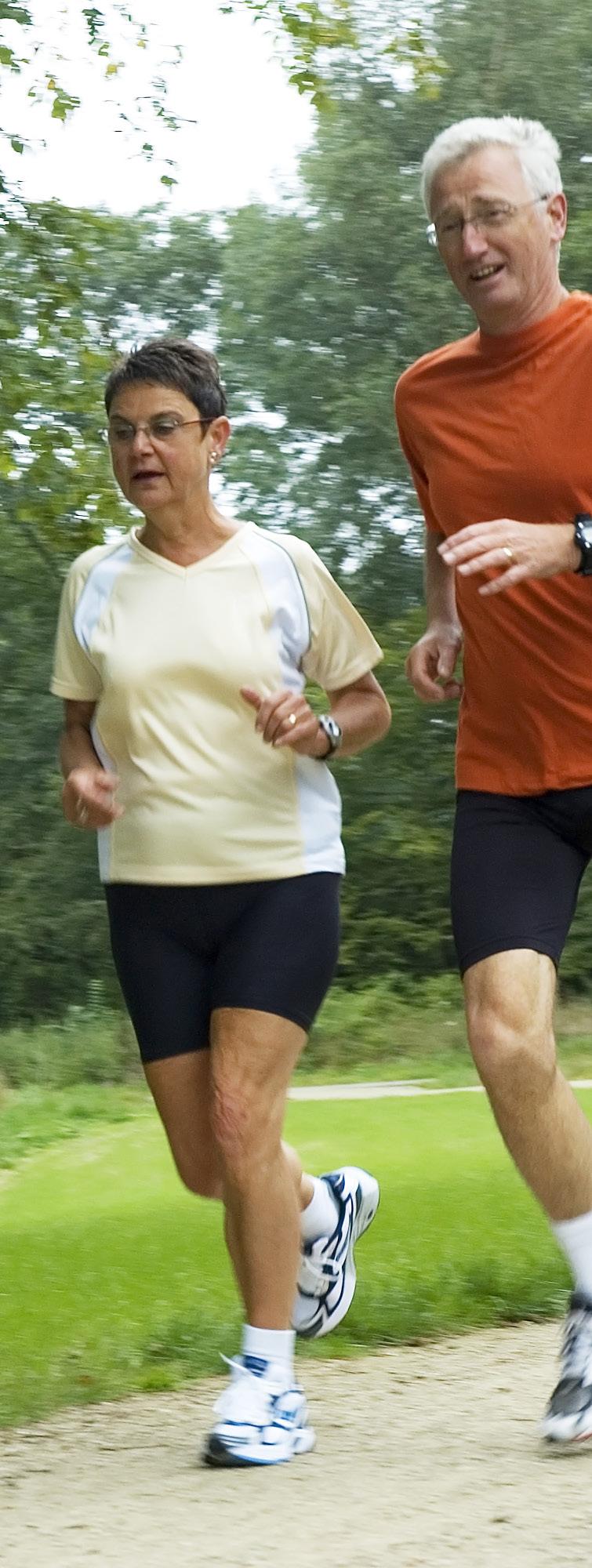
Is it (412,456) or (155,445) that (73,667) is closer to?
(155,445)

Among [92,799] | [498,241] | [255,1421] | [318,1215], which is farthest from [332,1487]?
[498,241]

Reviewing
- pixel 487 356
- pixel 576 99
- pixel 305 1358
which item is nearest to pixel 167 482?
pixel 487 356

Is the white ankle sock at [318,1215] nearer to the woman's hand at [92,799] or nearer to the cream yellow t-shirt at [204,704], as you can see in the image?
the cream yellow t-shirt at [204,704]

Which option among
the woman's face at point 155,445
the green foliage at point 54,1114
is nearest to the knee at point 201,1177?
the woman's face at point 155,445

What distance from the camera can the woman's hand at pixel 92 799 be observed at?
3967mm

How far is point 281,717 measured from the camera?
3869 millimetres

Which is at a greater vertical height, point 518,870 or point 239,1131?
point 518,870

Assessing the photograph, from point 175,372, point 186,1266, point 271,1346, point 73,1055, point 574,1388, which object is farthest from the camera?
point 73,1055

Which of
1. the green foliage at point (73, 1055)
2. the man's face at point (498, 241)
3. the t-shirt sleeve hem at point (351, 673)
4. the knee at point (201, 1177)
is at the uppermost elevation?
the man's face at point (498, 241)

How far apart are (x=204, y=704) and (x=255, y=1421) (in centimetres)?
132

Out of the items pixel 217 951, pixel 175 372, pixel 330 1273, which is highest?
pixel 175 372

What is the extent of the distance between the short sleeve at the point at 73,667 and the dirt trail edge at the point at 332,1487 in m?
1.47

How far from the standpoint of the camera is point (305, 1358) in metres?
5.37

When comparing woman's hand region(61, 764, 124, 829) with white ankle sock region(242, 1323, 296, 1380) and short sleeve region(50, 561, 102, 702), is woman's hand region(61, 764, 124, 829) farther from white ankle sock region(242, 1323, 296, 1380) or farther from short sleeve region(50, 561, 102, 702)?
white ankle sock region(242, 1323, 296, 1380)
